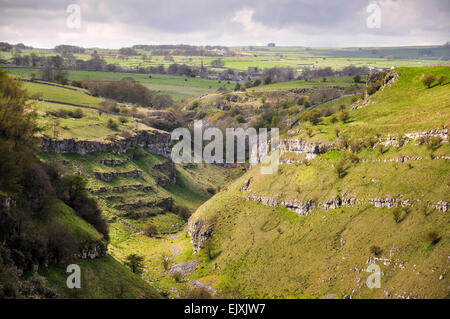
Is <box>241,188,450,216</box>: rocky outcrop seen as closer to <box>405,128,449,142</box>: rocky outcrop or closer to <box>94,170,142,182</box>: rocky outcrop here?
<box>405,128,449,142</box>: rocky outcrop

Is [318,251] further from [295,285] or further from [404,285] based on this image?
[404,285]

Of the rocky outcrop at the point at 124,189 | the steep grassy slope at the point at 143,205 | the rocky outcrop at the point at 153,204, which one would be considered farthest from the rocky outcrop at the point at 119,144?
the rocky outcrop at the point at 153,204

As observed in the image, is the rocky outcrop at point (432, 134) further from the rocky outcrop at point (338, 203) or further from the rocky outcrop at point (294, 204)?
the rocky outcrop at point (294, 204)

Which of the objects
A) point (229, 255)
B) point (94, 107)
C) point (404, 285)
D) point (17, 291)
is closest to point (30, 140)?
point (17, 291)

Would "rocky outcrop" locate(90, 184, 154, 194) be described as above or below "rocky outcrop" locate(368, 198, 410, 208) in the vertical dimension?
below

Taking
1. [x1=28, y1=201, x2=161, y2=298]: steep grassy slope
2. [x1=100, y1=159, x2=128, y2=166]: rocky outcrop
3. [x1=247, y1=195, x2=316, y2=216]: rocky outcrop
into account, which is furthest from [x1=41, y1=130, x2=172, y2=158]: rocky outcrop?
[x1=247, y1=195, x2=316, y2=216]: rocky outcrop

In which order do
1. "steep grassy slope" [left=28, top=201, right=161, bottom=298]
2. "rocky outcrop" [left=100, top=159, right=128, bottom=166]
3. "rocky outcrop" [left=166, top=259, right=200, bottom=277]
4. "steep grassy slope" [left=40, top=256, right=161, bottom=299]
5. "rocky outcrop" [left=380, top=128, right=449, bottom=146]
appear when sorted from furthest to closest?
"rocky outcrop" [left=100, top=159, right=128, bottom=166] → "rocky outcrop" [left=166, top=259, right=200, bottom=277] → "rocky outcrop" [left=380, top=128, right=449, bottom=146] → "steep grassy slope" [left=28, top=201, right=161, bottom=298] → "steep grassy slope" [left=40, top=256, right=161, bottom=299]

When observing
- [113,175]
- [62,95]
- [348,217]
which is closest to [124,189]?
[113,175]

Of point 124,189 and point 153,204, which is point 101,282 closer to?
point 124,189
